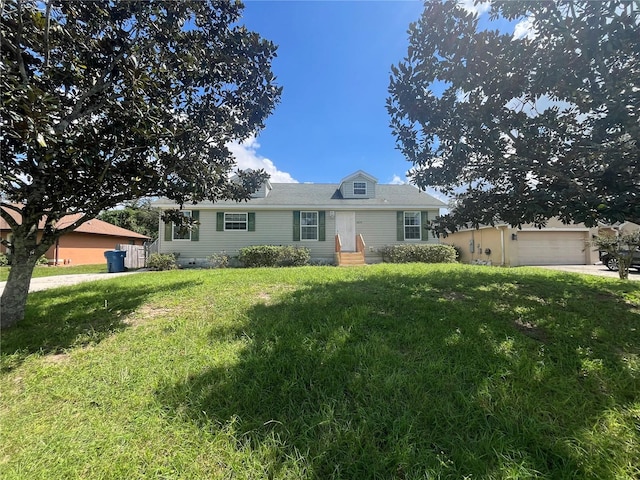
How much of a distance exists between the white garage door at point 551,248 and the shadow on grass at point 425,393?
1569 cm

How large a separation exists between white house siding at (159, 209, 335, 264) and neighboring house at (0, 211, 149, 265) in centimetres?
839

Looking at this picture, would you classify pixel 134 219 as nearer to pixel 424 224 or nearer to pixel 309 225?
pixel 309 225

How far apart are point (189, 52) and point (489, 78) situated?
4.32m

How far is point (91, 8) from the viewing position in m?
4.06

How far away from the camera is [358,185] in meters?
14.7

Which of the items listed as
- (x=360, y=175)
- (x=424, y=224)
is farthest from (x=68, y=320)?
(x=424, y=224)

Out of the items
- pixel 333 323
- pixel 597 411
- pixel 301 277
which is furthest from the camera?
pixel 301 277

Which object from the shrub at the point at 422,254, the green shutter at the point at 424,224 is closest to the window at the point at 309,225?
the shrub at the point at 422,254

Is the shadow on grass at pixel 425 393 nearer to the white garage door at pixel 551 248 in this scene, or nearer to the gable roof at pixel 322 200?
the gable roof at pixel 322 200

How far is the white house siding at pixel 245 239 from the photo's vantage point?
13.2 meters

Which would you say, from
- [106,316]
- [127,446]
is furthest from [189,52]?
[127,446]

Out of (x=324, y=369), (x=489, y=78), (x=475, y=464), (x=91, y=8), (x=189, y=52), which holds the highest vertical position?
(x=91, y=8)

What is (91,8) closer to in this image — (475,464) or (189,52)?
(189,52)

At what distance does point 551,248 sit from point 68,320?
22.5 m
